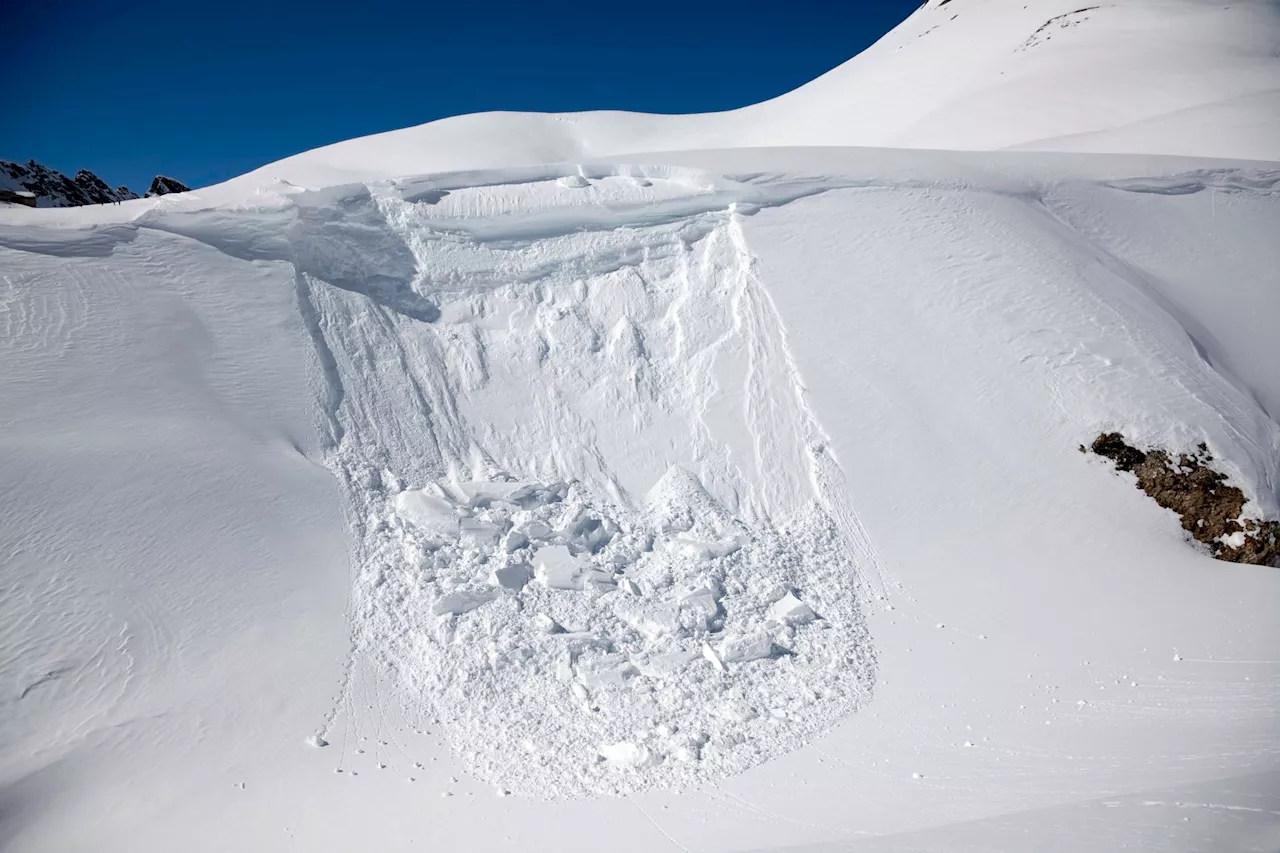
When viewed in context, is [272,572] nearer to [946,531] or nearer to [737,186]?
[946,531]

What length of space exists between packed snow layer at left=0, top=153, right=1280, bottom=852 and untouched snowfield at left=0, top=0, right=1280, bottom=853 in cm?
4

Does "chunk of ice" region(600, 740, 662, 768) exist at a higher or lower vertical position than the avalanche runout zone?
lower

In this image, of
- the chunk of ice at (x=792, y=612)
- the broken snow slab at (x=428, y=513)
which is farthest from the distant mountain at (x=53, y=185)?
the chunk of ice at (x=792, y=612)

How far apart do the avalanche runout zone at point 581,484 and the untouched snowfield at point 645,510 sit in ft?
0.14

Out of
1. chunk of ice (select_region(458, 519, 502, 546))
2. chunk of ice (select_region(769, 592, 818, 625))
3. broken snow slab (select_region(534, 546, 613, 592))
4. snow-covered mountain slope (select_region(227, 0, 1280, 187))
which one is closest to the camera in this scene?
chunk of ice (select_region(769, 592, 818, 625))

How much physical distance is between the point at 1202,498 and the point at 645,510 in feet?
19.8

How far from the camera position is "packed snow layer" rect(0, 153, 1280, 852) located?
5312mm

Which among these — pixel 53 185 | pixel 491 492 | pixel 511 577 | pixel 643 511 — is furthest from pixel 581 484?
pixel 53 185

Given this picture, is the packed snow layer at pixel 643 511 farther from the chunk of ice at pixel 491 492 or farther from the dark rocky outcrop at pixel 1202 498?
the dark rocky outcrop at pixel 1202 498

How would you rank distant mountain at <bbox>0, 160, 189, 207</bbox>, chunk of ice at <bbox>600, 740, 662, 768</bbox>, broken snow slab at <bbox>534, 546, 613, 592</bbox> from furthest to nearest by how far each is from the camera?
distant mountain at <bbox>0, 160, 189, 207</bbox>, broken snow slab at <bbox>534, 546, 613, 592</bbox>, chunk of ice at <bbox>600, 740, 662, 768</bbox>

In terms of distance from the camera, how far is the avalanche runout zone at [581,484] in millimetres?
6094

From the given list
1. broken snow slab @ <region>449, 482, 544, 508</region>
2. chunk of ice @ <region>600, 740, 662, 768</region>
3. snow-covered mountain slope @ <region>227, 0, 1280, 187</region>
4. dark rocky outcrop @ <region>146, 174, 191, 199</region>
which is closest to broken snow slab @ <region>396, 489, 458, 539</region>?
broken snow slab @ <region>449, 482, 544, 508</region>

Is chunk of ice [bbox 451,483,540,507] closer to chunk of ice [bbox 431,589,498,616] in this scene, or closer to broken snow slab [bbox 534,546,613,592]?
broken snow slab [bbox 534,546,613,592]

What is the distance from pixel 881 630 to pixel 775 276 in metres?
4.97
